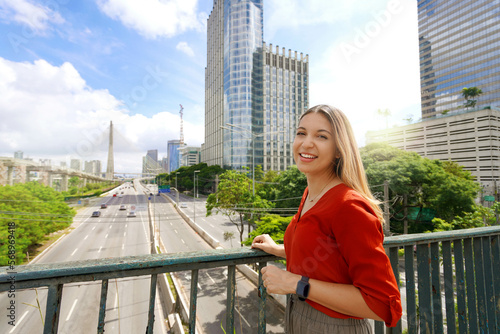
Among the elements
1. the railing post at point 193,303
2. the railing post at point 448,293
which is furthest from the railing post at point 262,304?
the railing post at point 448,293

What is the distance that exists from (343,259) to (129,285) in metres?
19.3

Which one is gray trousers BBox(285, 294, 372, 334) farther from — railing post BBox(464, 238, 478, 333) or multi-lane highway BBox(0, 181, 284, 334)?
railing post BBox(464, 238, 478, 333)

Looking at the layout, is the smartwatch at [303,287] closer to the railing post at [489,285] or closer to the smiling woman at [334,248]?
the smiling woman at [334,248]

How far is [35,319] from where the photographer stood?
42.6 feet

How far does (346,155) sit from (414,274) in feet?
3.20

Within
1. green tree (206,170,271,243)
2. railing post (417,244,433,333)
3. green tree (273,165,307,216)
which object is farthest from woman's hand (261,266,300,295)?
green tree (273,165,307,216)

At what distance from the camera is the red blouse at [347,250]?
3.00 ft

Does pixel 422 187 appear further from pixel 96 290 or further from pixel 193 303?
pixel 96 290

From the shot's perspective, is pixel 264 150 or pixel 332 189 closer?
pixel 332 189

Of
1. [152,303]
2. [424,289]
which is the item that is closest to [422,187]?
[424,289]

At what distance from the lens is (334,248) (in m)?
1.05

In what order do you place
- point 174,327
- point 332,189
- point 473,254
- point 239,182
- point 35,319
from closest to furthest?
point 332,189
point 473,254
point 174,327
point 35,319
point 239,182

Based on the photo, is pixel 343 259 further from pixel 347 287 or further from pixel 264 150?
pixel 264 150

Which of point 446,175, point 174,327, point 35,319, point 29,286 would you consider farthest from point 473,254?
point 446,175
